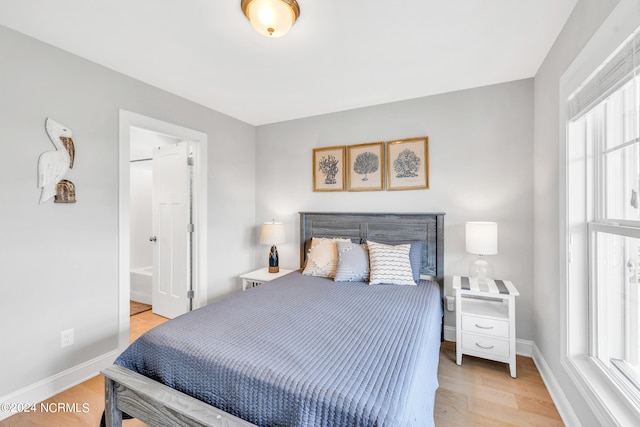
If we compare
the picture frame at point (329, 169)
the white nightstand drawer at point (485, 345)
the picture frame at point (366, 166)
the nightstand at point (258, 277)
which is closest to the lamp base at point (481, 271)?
the white nightstand drawer at point (485, 345)

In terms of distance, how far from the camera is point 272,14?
149 centimetres

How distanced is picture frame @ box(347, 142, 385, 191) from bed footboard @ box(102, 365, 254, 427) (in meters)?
2.43

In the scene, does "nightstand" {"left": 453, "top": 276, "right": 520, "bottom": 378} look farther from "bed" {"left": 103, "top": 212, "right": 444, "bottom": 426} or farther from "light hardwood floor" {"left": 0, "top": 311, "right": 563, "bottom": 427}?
"bed" {"left": 103, "top": 212, "right": 444, "bottom": 426}

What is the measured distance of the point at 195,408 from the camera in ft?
3.81

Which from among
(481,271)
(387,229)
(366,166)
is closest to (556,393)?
(481,271)

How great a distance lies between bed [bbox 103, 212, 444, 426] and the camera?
39.5 inches

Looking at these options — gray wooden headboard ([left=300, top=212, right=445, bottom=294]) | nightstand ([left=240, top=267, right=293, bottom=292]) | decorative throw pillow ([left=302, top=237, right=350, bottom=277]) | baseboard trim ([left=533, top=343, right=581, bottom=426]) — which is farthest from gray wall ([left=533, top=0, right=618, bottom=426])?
nightstand ([left=240, top=267, right=293, bottom=292])

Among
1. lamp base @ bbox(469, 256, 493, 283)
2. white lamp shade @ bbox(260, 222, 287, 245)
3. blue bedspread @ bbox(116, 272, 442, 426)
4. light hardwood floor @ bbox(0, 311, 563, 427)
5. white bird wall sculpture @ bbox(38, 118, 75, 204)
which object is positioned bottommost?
light hardwood floor @ bbox(0, 311, 563, 427)

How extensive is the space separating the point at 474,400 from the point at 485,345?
0.47 m

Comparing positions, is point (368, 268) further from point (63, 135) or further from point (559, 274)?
point (63, 135)

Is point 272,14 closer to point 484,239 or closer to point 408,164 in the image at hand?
point 408,164

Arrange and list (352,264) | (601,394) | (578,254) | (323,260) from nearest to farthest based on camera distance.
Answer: (601,394) < (578,254) < (352,264) < (323,260)

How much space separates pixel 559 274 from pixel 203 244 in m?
3.11

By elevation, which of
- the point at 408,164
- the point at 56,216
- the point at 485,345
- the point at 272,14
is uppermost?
the point at 272,14
